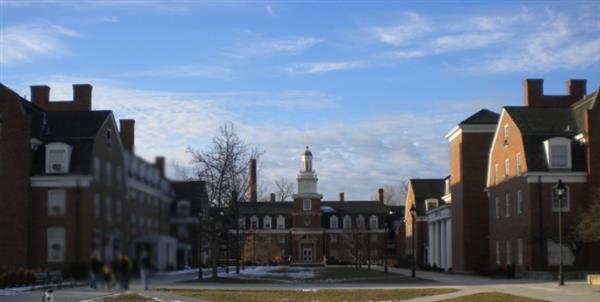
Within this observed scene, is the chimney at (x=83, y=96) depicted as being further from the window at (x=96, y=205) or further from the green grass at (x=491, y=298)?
the green grass at (x=491, y=298)

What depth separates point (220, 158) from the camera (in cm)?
805

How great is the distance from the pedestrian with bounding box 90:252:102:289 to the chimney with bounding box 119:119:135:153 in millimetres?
769

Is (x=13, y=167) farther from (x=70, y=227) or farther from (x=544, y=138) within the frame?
(x=544, y=138)

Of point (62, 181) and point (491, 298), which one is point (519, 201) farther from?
point (62, 181)

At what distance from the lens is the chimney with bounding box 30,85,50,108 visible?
7.20 m

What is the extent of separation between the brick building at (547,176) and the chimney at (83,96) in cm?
7628

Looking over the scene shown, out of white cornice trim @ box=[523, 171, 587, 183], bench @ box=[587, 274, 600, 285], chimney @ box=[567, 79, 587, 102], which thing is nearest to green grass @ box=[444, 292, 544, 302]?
bench @ box=[587, 274, 600, 285]

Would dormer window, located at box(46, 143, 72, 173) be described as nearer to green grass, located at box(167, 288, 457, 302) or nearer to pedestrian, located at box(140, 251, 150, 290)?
pedestrian, located at box(140, 251, 150, 290)

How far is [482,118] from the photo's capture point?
107125 mm

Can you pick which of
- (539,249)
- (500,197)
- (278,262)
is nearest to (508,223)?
(500,197)

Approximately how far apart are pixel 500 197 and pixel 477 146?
1293 centimetres

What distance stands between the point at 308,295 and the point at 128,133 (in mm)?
48929

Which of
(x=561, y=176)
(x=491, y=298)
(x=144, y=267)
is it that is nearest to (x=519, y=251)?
(x=561, y=176)

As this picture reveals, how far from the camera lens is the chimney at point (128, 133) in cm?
574
